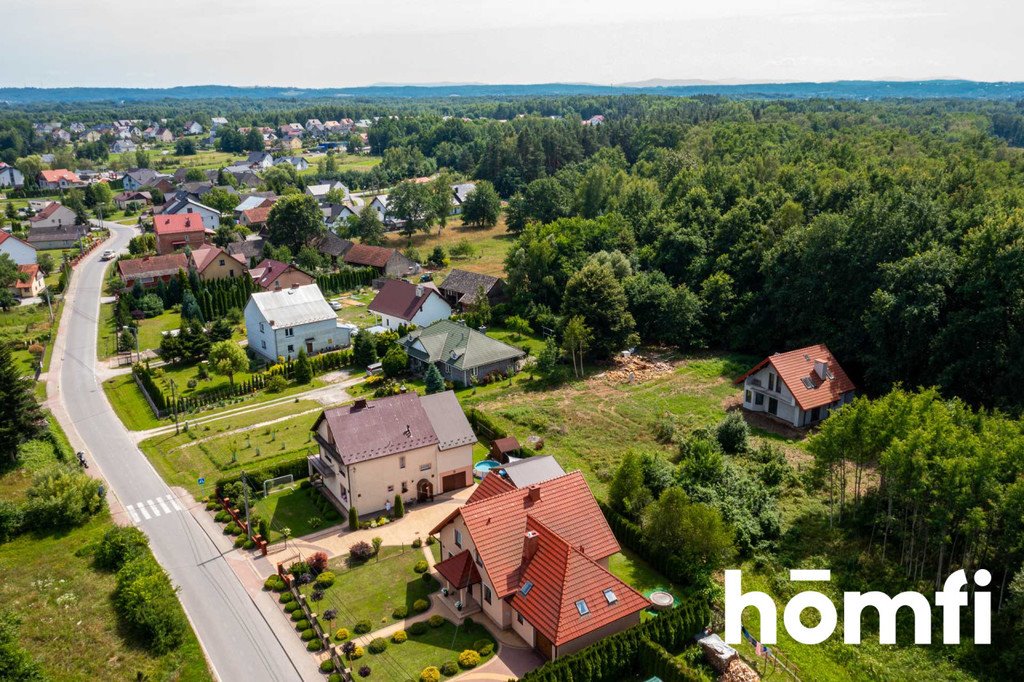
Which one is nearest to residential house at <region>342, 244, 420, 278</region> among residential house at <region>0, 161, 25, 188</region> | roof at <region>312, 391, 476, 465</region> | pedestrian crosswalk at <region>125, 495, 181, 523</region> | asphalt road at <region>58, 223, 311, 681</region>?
asphalt road at <region>58, 223, 311, 681</region>

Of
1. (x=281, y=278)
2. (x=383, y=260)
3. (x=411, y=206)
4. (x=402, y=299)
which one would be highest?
(x=411, y=206)

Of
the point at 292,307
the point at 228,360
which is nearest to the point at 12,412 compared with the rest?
the point at 228,360

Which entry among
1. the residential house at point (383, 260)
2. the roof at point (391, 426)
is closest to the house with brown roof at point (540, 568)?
the roof at point (391, 426)

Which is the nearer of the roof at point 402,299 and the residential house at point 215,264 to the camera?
the roof at point 402,299

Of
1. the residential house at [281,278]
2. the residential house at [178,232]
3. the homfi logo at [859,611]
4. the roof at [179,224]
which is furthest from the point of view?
the roof at [179,224]

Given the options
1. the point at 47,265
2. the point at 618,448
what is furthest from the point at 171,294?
the point at 618,448

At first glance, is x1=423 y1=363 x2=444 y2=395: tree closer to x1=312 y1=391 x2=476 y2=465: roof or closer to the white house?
x1=312 y1=391 x2=476 y2=465: roof

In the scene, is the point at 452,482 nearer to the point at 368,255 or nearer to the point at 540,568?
the point at 540,568

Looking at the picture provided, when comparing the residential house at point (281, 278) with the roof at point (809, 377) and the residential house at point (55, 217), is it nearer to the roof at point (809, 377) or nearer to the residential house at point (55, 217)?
the roof at point (809, 377)
